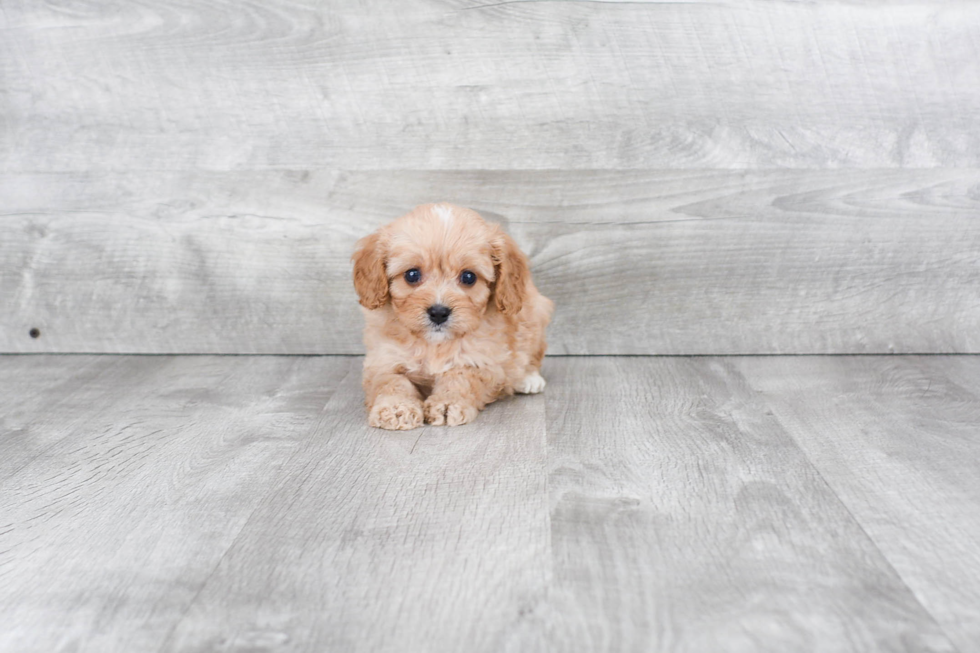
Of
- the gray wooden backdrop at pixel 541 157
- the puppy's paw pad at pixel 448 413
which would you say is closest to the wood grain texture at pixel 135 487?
the puppy's paw pad at pixel 448 413

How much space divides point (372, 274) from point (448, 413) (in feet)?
1.36

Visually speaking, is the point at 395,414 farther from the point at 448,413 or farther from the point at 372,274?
the point at 372,274

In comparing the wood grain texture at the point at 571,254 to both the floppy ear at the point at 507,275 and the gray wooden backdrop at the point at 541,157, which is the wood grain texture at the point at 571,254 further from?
the floppy ear at the point at 507,275

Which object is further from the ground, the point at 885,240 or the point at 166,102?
the point at 166,102

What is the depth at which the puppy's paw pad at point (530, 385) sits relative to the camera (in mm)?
2453

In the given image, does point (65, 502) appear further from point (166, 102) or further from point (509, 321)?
point (166, 102)

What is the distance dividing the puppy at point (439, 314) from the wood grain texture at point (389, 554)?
0.61 feet

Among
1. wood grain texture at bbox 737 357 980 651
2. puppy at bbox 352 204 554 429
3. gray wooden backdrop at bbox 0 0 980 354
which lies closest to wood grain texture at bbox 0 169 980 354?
gray wooden backdrop at bbox 0 0 980 354

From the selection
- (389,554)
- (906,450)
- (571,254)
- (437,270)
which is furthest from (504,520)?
(571,254)

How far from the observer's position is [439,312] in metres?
2.15

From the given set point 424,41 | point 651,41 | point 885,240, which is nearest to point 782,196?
point 885,240

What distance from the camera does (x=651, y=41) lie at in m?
2.69

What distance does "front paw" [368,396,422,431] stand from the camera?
2.15 m

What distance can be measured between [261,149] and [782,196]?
1.75 m
